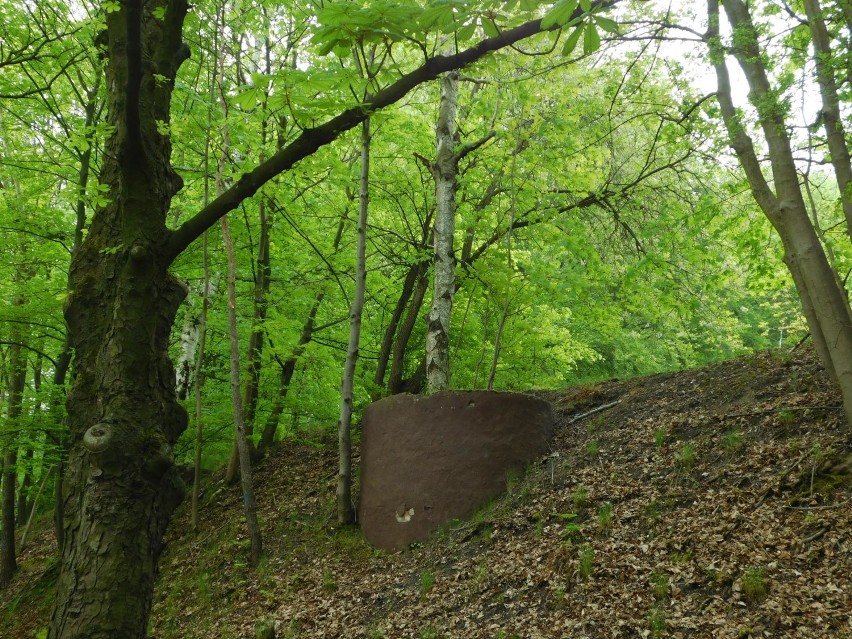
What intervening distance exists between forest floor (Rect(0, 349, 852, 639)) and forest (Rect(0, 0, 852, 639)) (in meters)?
0.58

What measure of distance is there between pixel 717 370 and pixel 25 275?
11.5 m

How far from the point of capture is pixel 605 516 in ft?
16.3

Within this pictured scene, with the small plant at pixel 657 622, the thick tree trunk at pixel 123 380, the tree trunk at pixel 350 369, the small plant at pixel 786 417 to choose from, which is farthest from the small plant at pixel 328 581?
the small plant at pixel 786 417

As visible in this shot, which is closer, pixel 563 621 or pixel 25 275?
pixel 563 621

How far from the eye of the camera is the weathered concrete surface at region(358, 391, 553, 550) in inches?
254

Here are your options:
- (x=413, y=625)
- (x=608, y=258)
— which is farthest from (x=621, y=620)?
(x=608, y=258)

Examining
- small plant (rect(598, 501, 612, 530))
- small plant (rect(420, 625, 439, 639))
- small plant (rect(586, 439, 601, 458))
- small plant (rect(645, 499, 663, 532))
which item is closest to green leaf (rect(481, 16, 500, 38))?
small plant (rect(645, 499, 663, 532))

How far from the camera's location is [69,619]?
3.19 m

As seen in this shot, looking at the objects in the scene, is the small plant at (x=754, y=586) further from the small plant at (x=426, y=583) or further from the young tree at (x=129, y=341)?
the young tree at (x=129, y=341)

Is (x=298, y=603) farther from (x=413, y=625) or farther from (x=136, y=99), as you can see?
(x=136, y=99)

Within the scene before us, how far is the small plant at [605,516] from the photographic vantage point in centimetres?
490

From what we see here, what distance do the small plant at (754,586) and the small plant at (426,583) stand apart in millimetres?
2606

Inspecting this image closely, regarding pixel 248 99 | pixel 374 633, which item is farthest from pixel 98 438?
pixel 374 633

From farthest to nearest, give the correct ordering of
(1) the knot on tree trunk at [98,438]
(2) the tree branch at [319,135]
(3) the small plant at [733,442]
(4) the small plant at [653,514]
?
(3) the small plant at [733,442], (4) the small plant at [653,514], (1) the knot on tree trunk at [98,438], (2) the tree branch at [319,135]
